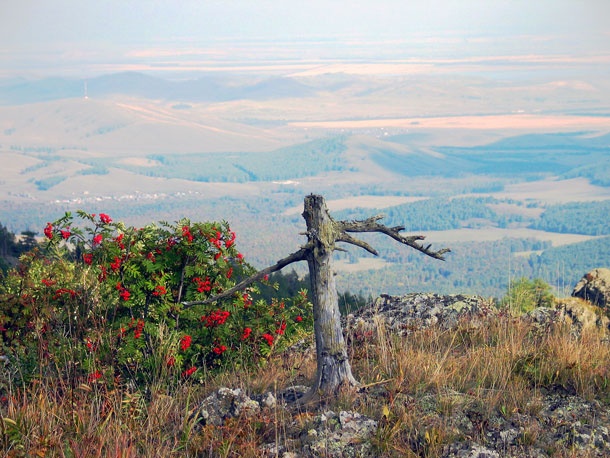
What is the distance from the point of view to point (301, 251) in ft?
22.8

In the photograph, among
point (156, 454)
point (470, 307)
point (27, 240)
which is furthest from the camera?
point (27, 240)

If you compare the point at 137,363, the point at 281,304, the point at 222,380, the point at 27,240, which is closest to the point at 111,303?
the point at 137,363

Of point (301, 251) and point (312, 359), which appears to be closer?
point (301, 251)

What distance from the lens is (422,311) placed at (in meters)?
11.8

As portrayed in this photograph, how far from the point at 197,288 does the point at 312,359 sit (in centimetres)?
170

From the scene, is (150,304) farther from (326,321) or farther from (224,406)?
(326,321)

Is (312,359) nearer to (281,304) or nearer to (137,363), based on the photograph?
(281,304)

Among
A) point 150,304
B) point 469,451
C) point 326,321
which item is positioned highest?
point 326,321

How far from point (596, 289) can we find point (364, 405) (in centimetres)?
1072

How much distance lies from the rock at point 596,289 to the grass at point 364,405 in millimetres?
7507

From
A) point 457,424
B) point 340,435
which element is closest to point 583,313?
point 457,424

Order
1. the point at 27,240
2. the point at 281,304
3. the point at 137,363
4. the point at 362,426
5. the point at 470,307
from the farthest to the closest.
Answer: the point at 27,240 < the point at 470,307 < the point at 281,304 < the point at 137,363 < the point at 362,426

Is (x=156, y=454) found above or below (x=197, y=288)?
below

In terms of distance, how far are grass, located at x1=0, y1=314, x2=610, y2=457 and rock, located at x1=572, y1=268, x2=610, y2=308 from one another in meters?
7.51
